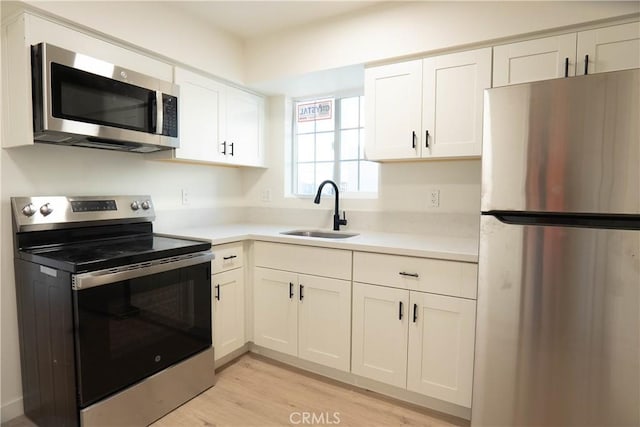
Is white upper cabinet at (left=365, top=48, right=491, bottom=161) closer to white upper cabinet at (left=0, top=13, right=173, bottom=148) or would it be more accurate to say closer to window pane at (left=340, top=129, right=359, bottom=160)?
window pane at (left=340, top=129, right=359, bottom=160)

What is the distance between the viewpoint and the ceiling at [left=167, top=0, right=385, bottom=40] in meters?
2.20

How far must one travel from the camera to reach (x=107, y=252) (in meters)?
1.70

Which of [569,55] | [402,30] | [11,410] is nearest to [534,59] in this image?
[569,55]

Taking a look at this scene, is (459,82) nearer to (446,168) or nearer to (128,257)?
(446,168)

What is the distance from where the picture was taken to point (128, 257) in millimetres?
1640

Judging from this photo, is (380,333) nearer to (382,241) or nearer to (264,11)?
(382,241)

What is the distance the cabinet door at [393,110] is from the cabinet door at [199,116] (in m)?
1.07

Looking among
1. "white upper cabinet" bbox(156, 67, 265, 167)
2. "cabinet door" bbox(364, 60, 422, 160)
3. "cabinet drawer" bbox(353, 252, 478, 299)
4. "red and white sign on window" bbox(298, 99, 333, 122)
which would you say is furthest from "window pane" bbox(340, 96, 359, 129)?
"cabinet drawer" bbox(353, 252, 478, 299)

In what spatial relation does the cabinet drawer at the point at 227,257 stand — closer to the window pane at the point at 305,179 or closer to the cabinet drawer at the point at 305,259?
the cabinet drawer at the point at 305,259

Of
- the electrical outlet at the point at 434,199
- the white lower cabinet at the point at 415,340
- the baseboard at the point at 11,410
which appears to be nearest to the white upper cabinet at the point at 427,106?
the electrical outlet at the point at 434,199

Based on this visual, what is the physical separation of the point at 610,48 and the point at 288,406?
242 centimetres

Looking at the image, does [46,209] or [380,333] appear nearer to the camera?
[46,209]

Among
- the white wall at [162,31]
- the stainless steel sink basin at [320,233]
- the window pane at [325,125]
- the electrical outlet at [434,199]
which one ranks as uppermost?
the white wall at [162,31]

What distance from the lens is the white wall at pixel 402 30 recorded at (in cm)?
177
